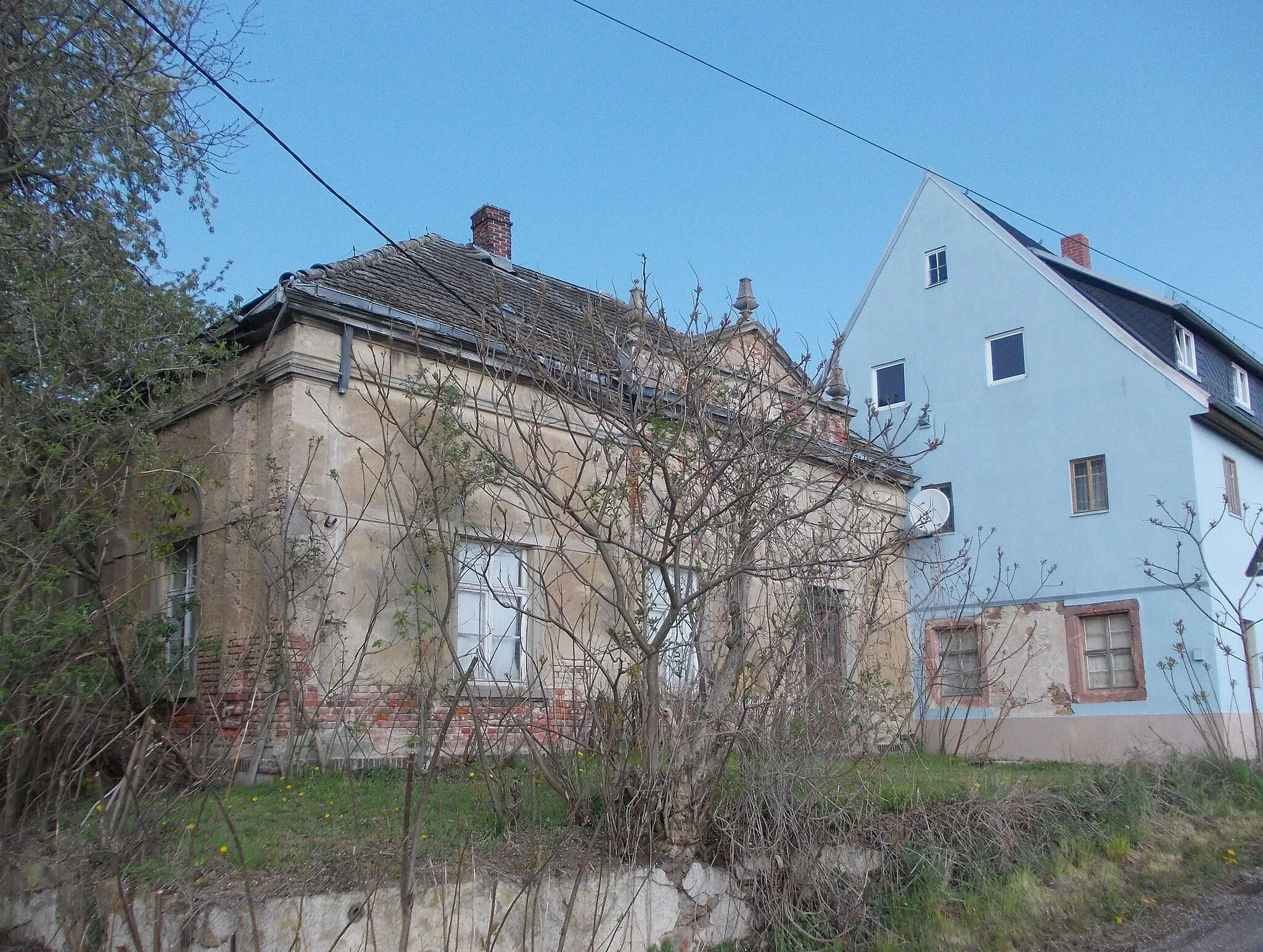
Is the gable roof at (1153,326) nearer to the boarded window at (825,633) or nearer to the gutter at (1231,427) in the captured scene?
the gutter at (1231,427)

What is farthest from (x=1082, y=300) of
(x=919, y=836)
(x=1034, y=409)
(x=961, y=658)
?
(x=919, y=836)

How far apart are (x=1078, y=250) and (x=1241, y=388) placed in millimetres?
4288

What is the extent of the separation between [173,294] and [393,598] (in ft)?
11.1

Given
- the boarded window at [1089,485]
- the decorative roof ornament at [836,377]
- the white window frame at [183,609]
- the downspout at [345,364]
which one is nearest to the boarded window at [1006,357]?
the boarded window at [1089,485]

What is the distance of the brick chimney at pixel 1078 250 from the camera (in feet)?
71.8

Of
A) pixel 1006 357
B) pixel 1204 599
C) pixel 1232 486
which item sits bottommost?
pixel 1204 599

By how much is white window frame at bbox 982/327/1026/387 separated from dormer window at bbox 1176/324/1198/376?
2.41 metres

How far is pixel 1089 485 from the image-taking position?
16.2 metres

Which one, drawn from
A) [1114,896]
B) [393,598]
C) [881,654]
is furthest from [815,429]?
[881,654]

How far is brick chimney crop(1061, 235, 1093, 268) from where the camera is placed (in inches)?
862

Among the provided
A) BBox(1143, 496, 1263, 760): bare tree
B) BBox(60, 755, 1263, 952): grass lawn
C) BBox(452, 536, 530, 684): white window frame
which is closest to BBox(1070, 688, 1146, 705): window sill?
BBox(1143, 496, 1263, 760): bare tree

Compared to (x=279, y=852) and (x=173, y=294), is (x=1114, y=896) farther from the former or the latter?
(x=173, y=294)

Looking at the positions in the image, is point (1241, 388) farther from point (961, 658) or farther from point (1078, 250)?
point (961, 658)

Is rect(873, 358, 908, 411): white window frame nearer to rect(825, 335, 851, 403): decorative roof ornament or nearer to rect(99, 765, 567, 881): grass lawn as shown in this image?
rect(825, 335, 851, 403): decorative roof ornament
